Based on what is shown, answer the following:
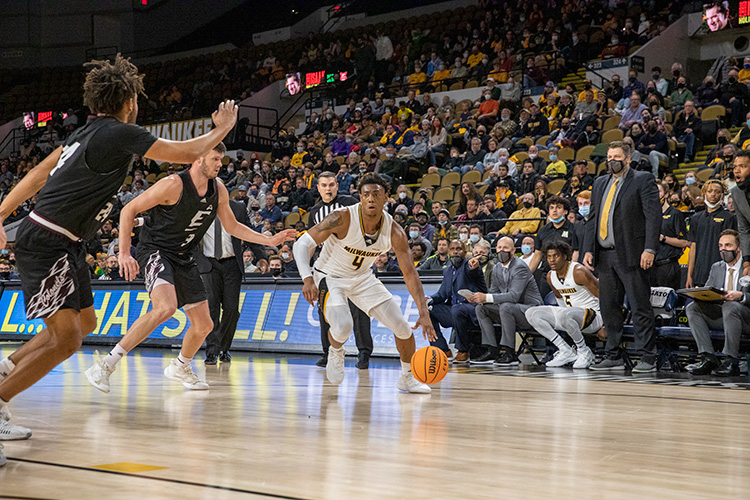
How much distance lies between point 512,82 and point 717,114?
16.9 feet

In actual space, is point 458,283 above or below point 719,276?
below

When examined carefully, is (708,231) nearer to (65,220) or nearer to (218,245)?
(218,245)

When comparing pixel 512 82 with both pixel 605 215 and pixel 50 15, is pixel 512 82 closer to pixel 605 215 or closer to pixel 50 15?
pixel 605 215

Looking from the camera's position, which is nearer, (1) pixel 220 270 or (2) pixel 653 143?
(1) pixel 220 270

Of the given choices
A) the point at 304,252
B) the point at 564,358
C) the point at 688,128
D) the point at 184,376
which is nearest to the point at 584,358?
the point at 564,358

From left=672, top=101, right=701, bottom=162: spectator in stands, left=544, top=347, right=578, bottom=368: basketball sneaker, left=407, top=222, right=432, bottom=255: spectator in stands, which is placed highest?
left=672, top=101, right=701, bottom=162: spectator in stands

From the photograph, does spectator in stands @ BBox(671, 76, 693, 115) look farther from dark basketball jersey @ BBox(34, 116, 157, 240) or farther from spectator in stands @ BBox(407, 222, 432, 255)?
dark basketball jersey @ BBox(34, 116, 157, 240)

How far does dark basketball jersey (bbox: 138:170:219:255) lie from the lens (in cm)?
657

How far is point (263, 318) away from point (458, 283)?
3.46 metres

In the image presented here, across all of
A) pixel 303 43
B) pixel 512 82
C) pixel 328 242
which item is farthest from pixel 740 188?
pixel 303 43

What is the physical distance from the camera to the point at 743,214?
7.89 m

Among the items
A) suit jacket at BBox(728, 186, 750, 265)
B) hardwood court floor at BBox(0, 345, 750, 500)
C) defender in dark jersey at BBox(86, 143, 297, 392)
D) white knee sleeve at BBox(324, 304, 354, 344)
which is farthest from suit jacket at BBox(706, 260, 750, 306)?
defender in dark jersey at BBox(86, 143, 297, 392)

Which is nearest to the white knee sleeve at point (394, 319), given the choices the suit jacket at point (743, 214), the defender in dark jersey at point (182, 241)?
the defender in dark jersey at point (182, 241)

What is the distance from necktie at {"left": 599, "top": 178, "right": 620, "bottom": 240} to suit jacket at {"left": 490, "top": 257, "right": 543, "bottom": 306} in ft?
4.76
